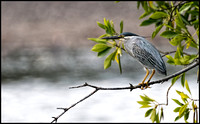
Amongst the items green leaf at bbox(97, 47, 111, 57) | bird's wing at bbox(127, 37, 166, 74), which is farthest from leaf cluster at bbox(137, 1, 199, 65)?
green leaf at bbox(97, 47, 111, 57)

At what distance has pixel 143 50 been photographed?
195 centimetres

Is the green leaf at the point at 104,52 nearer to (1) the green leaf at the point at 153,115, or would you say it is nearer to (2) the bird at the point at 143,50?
(2) the bird at the point at 143,50

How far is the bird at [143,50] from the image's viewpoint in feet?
6.21

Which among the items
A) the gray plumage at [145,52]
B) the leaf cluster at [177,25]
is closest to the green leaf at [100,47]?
the gray plumage at [145,52]

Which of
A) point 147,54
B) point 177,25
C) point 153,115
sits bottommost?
point 153,115

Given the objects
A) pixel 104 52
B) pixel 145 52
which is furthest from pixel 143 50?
pixel 104 52

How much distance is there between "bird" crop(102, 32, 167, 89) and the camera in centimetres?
189

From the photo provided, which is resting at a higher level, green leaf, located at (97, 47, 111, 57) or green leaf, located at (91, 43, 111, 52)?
green leaf, located at (91, 43, 111, 52)

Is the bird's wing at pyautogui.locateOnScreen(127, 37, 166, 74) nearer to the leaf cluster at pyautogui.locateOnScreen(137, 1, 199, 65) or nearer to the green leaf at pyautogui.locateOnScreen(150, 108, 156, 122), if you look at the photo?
the leaf cluster at pyautogui.locateOnScreen(137, 1, 199, 65)

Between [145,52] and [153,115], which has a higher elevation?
[145,52]

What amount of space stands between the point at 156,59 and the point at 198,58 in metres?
0.22

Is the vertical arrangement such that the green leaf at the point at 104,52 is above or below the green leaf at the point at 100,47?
below

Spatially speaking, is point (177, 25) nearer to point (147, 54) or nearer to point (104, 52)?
point (147, 54)

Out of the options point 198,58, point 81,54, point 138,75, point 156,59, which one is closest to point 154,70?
point 156,59
